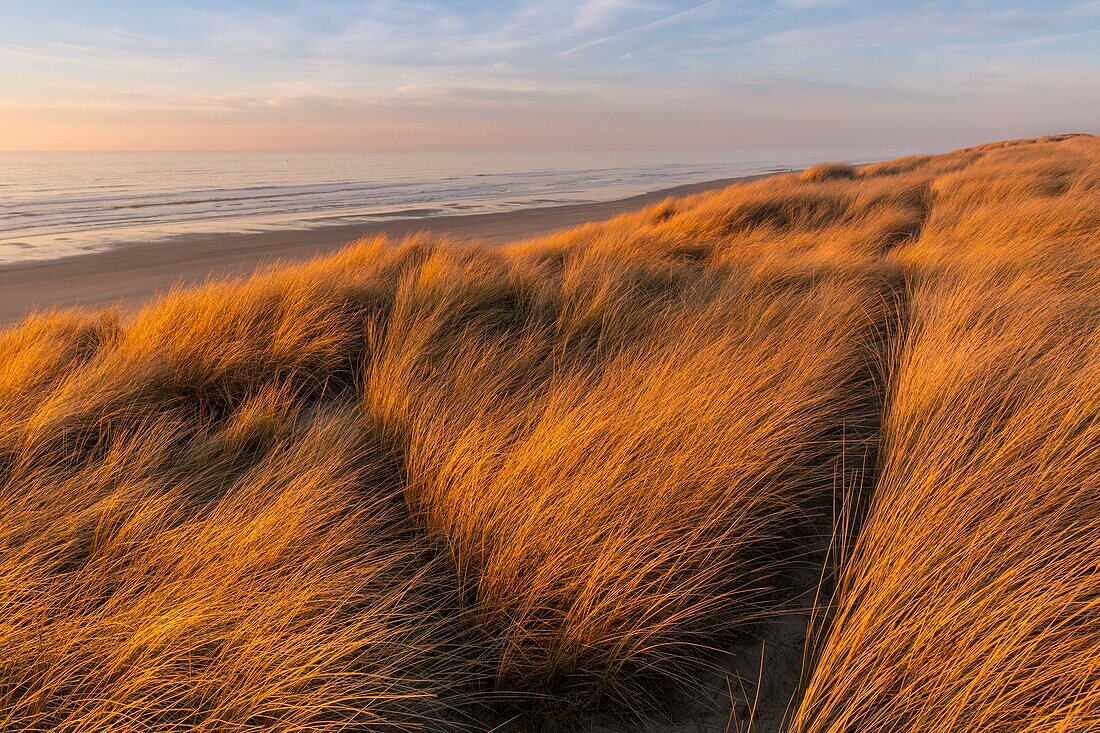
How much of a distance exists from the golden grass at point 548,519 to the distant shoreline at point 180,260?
9.75 feet

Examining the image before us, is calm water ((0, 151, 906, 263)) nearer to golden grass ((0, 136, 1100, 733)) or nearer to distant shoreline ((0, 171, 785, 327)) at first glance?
distant shoreline ((0, 171, 785, 327))

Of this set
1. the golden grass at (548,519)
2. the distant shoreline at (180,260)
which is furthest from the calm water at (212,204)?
the golden grass at (548,519)

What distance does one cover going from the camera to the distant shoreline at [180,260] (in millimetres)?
9945

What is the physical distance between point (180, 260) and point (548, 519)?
14244 mm

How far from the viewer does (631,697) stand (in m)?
1.82

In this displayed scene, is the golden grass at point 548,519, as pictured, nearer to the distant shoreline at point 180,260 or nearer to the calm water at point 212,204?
the distant shoreline at point 180,260

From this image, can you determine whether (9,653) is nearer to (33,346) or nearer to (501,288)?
(33,346)

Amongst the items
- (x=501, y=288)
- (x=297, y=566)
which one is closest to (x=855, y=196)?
(x=501, y=288)

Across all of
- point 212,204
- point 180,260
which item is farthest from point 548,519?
point 212,204

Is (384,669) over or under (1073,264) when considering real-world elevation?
under

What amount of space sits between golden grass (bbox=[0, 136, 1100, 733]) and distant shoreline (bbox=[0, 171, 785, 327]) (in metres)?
2.97

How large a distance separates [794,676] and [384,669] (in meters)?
1.21

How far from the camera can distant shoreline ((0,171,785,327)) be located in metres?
9.95

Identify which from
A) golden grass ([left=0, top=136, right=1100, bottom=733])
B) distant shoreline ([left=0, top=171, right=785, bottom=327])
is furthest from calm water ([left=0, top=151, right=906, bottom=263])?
golden grass ([left=0, top=136, right=1100, bottom=733])
